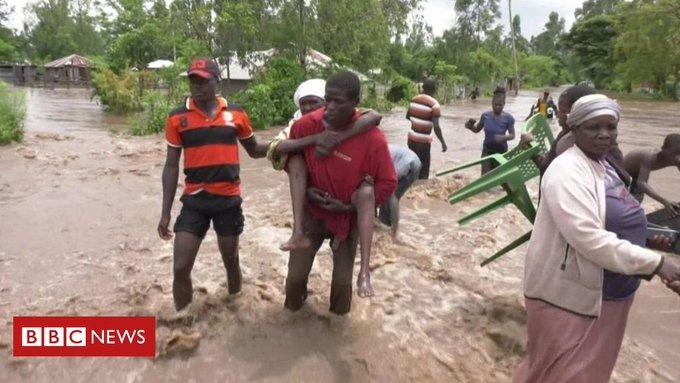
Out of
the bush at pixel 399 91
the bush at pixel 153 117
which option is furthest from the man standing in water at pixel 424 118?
the bush at pixel 399 91

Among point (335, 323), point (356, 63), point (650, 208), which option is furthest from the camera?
point (356, 63)


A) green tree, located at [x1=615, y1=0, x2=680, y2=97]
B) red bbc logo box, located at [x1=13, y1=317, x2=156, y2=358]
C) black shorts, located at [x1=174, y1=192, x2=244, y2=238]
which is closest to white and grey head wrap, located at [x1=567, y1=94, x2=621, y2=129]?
black shorts, located at [x1=174, y1=192, x2=244, y2=238]

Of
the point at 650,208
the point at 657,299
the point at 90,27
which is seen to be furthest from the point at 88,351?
the point at 90,27

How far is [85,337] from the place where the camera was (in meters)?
3.55

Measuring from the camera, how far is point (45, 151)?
11.1 m

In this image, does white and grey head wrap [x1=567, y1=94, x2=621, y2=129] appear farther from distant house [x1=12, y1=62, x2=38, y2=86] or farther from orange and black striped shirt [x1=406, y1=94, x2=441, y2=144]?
distant house [x1=12, y1=62, x2=38, y2=86]

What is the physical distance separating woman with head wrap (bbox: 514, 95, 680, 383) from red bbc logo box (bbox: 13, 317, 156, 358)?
248 cm

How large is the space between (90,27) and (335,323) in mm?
65764

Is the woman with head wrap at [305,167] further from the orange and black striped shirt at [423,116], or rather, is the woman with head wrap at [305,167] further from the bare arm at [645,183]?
the orange and black striped shirt at [423,116]

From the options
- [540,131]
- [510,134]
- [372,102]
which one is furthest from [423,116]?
[372,102]

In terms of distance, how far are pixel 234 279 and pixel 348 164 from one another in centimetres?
160

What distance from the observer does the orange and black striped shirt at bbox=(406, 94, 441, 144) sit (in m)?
7.14

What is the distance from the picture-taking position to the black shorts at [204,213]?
10.9 ft

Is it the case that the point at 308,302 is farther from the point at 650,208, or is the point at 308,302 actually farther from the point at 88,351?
the point at 650,208
